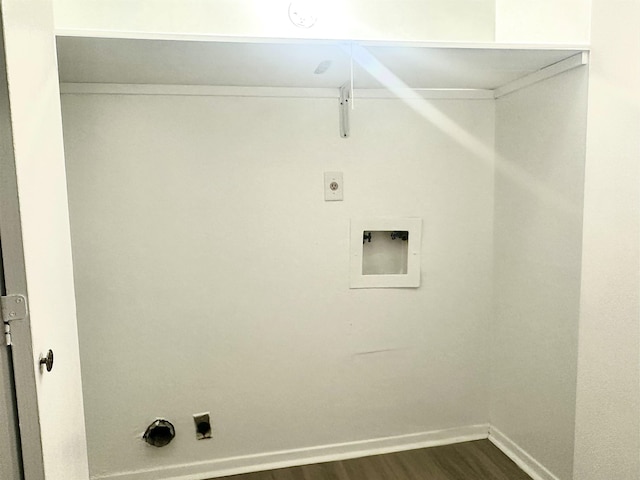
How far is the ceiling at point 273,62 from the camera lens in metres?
1.40

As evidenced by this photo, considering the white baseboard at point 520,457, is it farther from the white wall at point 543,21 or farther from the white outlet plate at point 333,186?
the white wall at point 543,21

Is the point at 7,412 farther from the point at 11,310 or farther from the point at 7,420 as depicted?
the point at 11,310

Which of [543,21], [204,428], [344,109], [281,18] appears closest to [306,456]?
[204,428]

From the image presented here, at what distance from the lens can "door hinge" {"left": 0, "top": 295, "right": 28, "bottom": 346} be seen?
0.90 metres

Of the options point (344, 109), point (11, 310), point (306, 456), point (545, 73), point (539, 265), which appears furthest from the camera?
point (306, 456)

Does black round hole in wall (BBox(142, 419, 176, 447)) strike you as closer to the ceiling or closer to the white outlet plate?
the white outlet plate

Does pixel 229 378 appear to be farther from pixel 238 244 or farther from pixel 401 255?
pixel 401 255

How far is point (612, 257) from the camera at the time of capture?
151cm

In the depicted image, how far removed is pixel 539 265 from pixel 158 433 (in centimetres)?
178

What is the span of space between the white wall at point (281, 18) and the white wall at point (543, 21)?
6cm

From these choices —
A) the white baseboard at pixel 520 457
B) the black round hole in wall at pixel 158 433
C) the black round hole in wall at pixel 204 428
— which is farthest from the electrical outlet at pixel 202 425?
the white baseboard at pixel 520 457

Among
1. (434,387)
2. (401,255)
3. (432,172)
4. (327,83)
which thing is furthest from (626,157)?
(434,387)

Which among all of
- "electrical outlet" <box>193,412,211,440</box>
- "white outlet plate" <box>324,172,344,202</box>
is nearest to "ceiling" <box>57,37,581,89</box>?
"white outlet plate" <box>324,172,344,202</box>

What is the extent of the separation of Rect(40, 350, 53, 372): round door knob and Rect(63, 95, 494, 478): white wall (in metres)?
0.91
